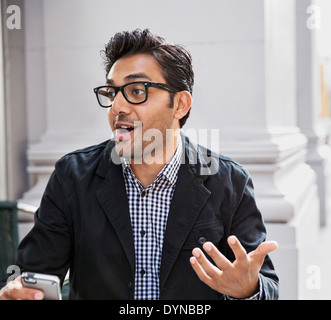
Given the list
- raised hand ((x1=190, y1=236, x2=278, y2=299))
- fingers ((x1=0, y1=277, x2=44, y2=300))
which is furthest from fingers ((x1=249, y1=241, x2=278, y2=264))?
fingers ((x1=0, y1=277, x2=44, y2=300))

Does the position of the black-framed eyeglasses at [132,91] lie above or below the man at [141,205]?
above

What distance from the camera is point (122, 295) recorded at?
171cm

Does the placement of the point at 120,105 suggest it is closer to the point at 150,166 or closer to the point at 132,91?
the point at 132,91

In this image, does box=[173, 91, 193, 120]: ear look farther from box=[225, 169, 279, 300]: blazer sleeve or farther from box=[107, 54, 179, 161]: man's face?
box=[225, 169, 279, 300]: blazer sleeve

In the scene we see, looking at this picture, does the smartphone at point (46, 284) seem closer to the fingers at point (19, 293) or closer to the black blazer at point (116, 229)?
the fingers at point (19, 293)

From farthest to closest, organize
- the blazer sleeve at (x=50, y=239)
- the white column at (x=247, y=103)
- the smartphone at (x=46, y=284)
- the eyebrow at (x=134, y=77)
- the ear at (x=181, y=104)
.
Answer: the white column at (x=247, y=103)
the ear at (x=181, y=104)
the eyebrow at (x=134, y=77)
the blazer sleeve at (x=50, y=239)
the smartphone at (x=46, y=284)

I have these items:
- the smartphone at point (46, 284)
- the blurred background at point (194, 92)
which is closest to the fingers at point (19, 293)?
the smartphone at point (46, 284)

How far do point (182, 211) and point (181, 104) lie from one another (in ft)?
1.62

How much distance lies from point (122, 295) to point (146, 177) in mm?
463

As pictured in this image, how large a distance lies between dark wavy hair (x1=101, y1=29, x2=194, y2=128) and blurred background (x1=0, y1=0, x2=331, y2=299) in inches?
46.6

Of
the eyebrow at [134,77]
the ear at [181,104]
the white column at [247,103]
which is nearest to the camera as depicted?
the eyebrow at [134,77]

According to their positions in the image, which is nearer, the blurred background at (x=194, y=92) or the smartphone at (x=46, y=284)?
the smartphone at (x=46, y=284)

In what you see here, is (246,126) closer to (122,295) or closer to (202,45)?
(202,45)

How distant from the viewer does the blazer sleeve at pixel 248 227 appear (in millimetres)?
1727
